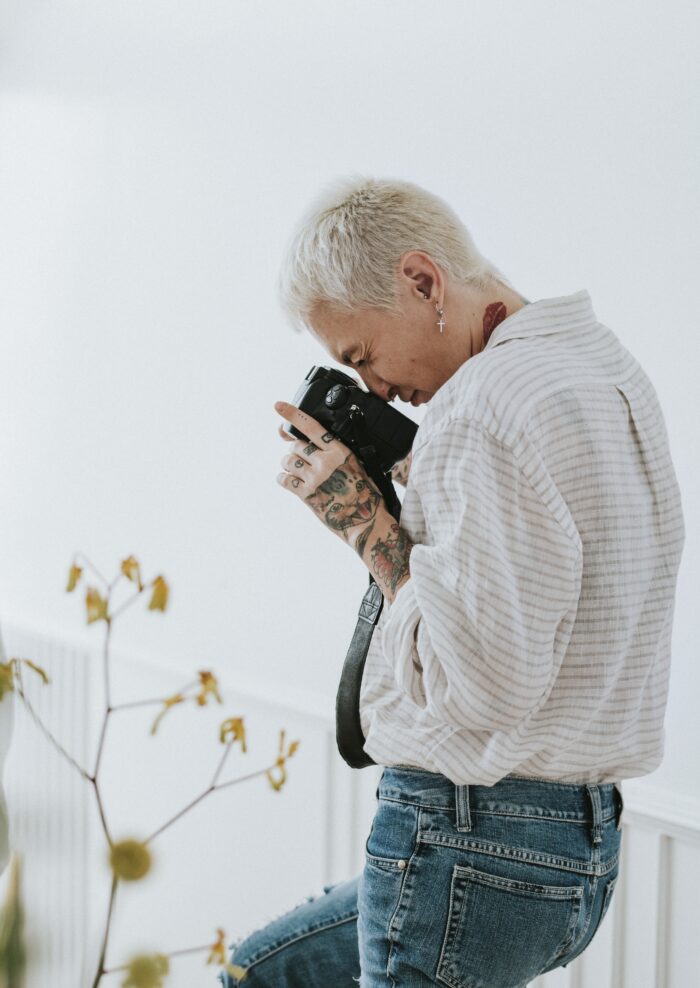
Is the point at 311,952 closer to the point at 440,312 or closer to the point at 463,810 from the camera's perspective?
the point at 463,810

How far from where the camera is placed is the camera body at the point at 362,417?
3.09 ft

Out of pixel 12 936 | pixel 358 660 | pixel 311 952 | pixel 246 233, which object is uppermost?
pixel 246 233

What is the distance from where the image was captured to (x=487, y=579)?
0.75 meters

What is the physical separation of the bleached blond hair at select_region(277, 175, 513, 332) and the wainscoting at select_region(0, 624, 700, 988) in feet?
2.04

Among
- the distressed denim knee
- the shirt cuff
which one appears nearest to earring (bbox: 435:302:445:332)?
the shirt cuff

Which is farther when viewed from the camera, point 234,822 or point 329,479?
point 234,822

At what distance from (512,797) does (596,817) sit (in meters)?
0.08

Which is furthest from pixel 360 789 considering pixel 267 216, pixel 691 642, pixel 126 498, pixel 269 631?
pixel 267 216

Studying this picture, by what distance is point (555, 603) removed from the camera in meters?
0.77

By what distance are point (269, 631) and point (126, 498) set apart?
20.8 inches

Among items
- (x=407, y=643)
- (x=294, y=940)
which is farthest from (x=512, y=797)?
(x=294, y=940)

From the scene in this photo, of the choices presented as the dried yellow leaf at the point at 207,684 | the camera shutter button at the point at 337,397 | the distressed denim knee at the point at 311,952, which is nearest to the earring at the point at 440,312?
the camera shutter button at the point at 337,397

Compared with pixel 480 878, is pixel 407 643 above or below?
above

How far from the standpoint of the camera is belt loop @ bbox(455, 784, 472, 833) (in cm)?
85
